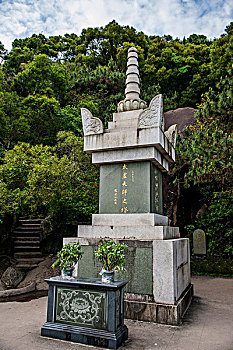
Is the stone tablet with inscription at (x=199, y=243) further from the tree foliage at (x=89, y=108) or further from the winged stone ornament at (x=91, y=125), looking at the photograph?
the winged stone ornament at (x=91, y=125)

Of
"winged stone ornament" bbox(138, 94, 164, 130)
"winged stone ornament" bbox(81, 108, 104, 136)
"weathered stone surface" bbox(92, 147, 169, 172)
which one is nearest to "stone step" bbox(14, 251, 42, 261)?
"weathered stone surface" bbox(92, 147, 169, 172)

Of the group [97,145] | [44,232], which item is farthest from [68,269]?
[44,232]

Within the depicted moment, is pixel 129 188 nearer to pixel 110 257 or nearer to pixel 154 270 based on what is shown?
pixel 154 270

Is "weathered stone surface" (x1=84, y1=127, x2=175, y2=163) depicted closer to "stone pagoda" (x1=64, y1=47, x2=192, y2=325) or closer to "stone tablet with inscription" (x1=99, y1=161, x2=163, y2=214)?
"stone pagoda" (x1=64, y1=47, x2=192, y2=325)

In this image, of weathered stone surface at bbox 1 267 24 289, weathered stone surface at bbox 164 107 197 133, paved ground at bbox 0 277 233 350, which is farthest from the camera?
weathered stone surface at bbox 164 107 197 133

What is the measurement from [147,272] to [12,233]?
880 centimetres

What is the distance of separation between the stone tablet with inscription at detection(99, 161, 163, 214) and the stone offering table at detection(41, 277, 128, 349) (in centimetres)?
179

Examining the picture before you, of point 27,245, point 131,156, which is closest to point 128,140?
point 131,156

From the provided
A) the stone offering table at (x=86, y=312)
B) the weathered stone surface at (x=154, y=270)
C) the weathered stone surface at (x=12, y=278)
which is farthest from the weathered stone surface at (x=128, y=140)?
the weathered stone surface at (x=12, y=278)

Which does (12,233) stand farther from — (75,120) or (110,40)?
(110,40)

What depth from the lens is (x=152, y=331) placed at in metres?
3.67

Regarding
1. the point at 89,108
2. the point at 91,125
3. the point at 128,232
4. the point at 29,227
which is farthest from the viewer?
the point at 89,108

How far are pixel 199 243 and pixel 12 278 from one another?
6921 mm

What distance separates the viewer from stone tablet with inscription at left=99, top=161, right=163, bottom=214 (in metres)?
4.91
